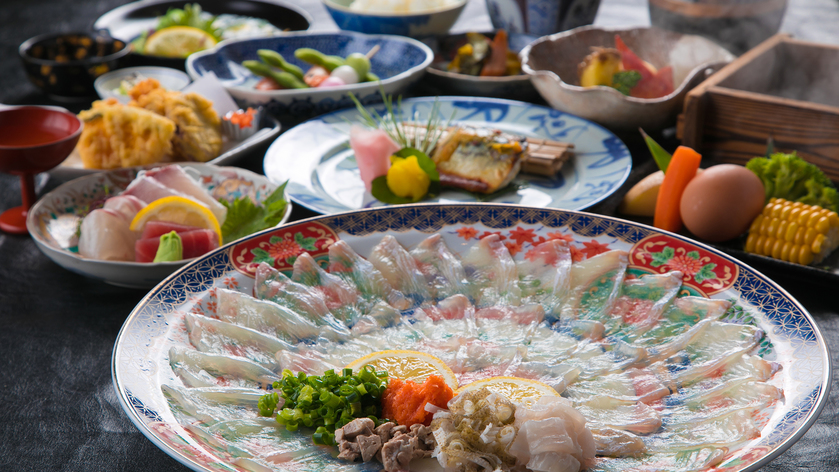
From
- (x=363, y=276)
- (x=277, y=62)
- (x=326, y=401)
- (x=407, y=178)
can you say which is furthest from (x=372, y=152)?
(x=326, y=401)

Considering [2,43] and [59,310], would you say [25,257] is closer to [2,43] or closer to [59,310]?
[59,310]

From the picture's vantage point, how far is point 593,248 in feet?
4.84

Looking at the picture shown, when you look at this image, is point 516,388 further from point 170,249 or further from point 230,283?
point 170,249

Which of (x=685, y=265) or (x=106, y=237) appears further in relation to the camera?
(x=106, y=237)

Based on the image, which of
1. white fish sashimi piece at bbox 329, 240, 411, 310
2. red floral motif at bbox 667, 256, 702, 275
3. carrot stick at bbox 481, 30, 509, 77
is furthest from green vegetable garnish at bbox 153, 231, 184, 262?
carrot stick at bbox 481, 30, 509, 77

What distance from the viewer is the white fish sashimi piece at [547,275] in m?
1.40

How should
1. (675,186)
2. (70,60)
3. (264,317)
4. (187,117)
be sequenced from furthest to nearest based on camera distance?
(70,60) → (187,117) → (675,186) → (264,317)

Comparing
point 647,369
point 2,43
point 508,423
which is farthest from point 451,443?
point 2,43

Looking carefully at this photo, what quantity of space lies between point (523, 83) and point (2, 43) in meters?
3.06

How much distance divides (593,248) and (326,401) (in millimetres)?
745

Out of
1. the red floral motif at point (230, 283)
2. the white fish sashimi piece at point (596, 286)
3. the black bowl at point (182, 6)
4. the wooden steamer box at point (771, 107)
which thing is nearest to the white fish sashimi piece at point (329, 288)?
the red floral motif at point (230, 283)

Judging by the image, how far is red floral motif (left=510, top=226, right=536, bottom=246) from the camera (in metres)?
1.52

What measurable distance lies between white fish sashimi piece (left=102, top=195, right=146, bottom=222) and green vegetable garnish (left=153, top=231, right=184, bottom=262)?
19cm

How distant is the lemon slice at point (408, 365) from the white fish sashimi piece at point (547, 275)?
12.5 inches
